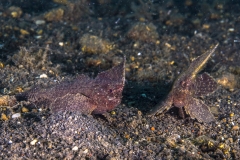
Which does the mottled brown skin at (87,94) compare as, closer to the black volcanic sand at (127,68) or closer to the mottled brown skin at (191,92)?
the black volcanic sand at (127,68)

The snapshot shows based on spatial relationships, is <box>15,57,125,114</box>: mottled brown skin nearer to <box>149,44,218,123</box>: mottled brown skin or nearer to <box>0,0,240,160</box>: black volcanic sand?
<box>0,0,240,160</box>: black volcanic sand

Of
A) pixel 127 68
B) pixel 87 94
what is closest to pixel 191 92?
pixel 87 94

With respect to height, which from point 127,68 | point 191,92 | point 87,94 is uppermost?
point 191,92

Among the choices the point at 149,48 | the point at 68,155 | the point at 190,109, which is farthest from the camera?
the point at 149,48

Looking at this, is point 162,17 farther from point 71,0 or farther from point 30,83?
point 30,83

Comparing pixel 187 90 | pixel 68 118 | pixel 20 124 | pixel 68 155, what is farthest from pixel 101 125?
pixel 187 90

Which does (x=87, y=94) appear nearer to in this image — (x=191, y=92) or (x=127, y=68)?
(x=191, y=92)
